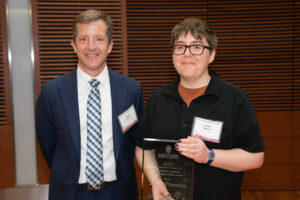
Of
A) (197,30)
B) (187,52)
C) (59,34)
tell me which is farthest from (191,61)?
(59,34)

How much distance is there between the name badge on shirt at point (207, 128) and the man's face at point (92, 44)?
2.60ft

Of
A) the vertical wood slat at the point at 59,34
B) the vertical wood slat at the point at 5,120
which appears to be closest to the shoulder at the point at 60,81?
the vertical wood slat at the point at 59,34

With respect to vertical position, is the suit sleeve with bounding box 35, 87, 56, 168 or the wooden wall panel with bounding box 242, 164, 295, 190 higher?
the suit sleeve with bounding box 35, 87, 56, 168

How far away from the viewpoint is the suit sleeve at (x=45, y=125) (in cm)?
199

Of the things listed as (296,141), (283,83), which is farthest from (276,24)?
(296,141)

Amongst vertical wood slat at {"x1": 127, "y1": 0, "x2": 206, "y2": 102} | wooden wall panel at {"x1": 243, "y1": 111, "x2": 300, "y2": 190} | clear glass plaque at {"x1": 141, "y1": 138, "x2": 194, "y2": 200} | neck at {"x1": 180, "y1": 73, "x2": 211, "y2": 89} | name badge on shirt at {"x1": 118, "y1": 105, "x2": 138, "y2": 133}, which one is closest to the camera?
clear glass plaque at {"x1": 141, "y1": 138, "x2": 194, "y2": 200}

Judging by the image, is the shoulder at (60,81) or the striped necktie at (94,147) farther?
the shoulder at (60,81)

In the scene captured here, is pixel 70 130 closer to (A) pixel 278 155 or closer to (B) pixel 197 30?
(B) pixel 197 30

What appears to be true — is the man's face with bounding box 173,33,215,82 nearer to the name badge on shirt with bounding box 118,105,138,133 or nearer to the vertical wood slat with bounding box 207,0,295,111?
the name badge on shirt with bounding box 118,105,138,133

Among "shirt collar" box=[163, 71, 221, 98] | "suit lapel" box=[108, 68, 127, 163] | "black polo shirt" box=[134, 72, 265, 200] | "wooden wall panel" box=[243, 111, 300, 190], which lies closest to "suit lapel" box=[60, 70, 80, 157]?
"suit lapel" box=[108, 68, 127, 163]

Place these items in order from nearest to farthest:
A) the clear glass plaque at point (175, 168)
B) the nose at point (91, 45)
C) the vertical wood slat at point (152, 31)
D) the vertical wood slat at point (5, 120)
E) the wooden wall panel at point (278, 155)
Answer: the clear glass plaque at point (175, 168) < the nose at point (91, 45) < the vertical wood slat at point (5, 120) < the vertical wood slat at point (152, 31) < the wooden wall panel at point (278, 155)

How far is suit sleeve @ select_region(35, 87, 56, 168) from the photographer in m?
1.99

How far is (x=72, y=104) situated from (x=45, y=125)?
0.32 metres

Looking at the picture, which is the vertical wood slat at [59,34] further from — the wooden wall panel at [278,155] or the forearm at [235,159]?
the forearm at [235,159]
